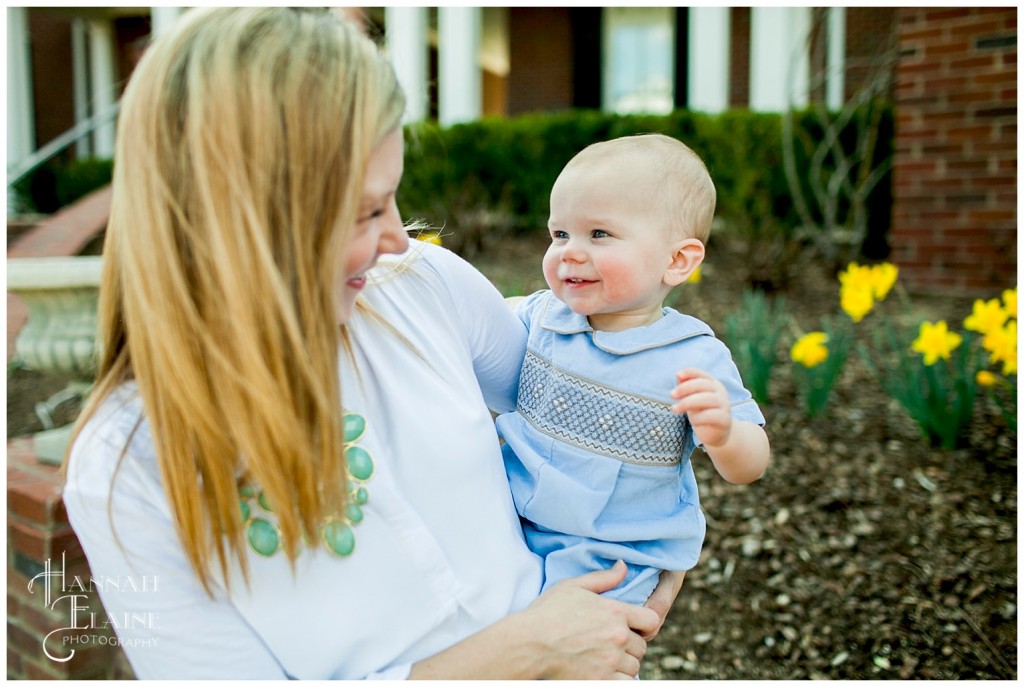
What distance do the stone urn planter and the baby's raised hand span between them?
6.75 ft

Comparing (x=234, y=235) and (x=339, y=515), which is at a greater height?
(x=234, y=235)

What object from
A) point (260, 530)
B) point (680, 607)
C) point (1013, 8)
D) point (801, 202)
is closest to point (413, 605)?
point (260, 530)

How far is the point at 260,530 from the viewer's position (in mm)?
1090

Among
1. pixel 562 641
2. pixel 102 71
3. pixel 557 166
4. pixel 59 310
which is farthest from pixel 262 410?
pixel 102 71

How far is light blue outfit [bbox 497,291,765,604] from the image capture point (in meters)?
1.37

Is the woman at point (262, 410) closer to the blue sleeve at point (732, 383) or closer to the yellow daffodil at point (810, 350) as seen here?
the blue sleeve at point (732, 383)

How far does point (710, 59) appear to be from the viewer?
10.1 m

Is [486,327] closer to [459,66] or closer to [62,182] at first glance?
[459,66]

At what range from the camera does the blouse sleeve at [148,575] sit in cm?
102

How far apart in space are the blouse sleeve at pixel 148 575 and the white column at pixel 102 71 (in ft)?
45.8

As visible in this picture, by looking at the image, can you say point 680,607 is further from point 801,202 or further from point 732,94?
point 732,94

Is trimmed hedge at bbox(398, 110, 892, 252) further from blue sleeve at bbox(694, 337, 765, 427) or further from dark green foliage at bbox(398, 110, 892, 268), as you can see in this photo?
blue sleeve at bbox(694, 337, 765, 427)

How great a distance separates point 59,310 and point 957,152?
497 centimetres

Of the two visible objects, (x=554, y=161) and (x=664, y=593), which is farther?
(x=554, y=161)
